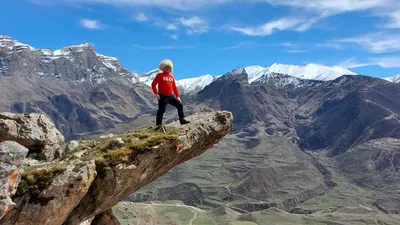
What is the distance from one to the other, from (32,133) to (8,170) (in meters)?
8.11

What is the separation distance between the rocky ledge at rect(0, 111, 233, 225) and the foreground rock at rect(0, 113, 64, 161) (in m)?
0.06

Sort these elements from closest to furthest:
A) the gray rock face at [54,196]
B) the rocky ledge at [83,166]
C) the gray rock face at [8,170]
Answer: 1. the gray rock face at [8,170]
2. the rocky ledge at [83,166]
3. the gray rock face at [54,196]

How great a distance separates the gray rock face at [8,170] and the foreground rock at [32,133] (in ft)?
21.2

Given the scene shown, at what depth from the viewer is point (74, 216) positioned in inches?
888

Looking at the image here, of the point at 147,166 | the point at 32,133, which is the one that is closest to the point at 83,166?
the point at 147,166

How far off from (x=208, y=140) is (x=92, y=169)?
1012cm

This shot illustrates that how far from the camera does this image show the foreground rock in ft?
78.2

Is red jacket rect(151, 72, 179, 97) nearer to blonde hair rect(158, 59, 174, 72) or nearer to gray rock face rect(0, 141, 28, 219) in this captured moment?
blonde hair rect(158, 59, 174, 72)

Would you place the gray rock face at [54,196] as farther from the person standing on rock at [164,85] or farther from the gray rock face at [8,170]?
the person standing on rock at [164,85]

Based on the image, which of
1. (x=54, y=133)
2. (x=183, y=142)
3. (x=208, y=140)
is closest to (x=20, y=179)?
(x=54, y=133)

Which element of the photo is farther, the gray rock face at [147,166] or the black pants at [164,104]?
the black pants at [164,104]

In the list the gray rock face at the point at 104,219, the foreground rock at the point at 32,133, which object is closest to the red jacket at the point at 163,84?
the foreground rock at the point at 32,133

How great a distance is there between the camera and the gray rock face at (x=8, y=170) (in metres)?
16.8

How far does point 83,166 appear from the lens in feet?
66.8
